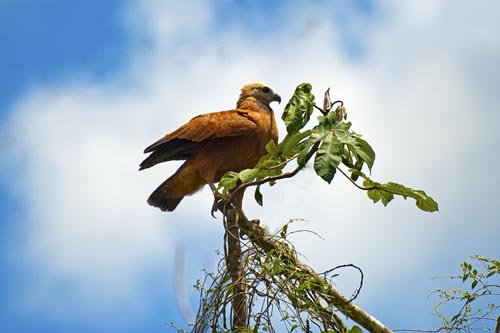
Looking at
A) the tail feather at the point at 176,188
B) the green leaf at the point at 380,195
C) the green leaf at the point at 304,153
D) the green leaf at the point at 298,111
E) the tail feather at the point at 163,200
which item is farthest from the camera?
the tail feather at the point at 163,200

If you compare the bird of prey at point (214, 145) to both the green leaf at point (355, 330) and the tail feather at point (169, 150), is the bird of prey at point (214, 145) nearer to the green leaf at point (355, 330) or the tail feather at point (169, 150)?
the tail feather at point (169, 150)

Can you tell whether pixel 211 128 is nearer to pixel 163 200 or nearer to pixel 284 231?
pixel 163 200

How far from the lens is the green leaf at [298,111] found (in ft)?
12.2

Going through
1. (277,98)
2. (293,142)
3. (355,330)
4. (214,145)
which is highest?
(277,98)

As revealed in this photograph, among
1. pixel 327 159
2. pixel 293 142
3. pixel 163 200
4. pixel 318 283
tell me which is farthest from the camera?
pixel 163 200

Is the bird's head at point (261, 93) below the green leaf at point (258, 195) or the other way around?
the other way around

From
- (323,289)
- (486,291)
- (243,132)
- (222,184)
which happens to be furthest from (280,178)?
(243,132)

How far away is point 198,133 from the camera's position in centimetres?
531

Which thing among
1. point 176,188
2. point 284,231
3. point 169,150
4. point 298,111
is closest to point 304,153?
point 298,111

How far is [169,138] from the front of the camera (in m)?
5.32

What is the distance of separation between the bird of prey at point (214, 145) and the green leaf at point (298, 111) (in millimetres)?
1548

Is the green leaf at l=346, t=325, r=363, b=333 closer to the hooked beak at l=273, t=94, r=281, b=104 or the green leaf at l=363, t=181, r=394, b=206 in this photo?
the green leaf at l=363, t=181, r=394, b=206

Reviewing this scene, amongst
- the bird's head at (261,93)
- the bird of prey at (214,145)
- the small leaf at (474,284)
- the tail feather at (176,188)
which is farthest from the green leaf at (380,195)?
the bird's head at (261,93)

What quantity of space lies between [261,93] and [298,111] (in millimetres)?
2195
